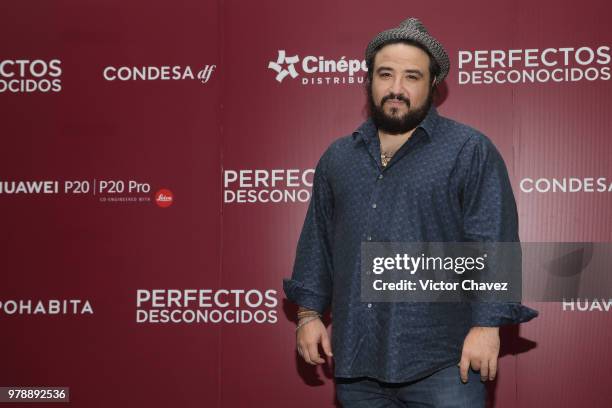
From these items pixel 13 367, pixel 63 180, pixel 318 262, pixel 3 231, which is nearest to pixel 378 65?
pixel 318 262

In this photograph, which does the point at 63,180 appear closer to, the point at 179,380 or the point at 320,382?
the point at 179,380

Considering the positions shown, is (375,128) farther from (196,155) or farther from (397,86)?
(196,155)

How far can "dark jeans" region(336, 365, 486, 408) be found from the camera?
5.39ft

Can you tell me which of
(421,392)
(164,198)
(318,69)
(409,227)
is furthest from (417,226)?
(164,198)

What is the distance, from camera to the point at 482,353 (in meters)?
1.60

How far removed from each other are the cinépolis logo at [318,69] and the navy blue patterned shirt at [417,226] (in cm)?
105

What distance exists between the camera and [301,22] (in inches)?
113

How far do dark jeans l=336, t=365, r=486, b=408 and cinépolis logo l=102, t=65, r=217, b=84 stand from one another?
162 cm

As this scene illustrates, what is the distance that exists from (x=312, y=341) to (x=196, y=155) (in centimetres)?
130

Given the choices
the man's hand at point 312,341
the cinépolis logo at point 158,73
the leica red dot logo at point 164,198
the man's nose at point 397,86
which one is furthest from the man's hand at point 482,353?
the cinépolis logo at point 158,73

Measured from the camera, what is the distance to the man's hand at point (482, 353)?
1599 millimetres

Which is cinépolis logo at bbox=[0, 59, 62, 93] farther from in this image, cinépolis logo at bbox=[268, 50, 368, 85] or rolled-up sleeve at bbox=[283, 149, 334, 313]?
rolled-up sleeve at bbox=[283, 149, 334, 313]

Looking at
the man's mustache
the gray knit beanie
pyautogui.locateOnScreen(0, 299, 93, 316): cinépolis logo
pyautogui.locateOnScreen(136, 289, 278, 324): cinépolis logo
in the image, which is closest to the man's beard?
the man's mustache

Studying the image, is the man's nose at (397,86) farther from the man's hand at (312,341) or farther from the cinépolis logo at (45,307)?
the cinépolis logo at (45,307)
